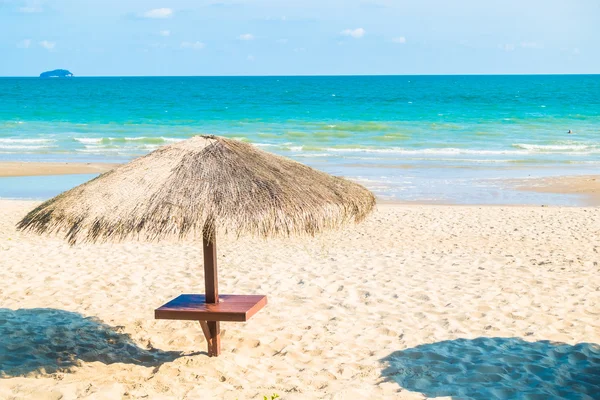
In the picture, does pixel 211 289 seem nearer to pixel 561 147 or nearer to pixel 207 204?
pixel 207 204

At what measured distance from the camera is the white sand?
495 cm

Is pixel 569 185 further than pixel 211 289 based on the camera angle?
Yes

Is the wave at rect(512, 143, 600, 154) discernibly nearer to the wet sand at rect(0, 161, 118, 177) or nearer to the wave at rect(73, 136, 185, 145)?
the wave at rect(73, 136, 185, 145)

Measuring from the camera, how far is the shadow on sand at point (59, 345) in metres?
5.28

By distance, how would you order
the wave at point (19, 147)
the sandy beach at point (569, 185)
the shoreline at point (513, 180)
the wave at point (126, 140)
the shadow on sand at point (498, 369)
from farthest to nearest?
the wave at point (126, 140), the wave at point (19, 147), the sandy beach at point (569, 185), the shoreline at point (513, 180), the shadow on sand at point (498, 369)

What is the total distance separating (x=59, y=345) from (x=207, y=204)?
2.11 metres

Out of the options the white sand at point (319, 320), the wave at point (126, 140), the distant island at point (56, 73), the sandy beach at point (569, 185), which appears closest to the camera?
the white sand at point (319, 320)

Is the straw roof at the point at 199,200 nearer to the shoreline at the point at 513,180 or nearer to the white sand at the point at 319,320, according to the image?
the white sand at the point at 319,320

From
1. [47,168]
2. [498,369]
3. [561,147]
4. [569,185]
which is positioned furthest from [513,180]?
[47,168]

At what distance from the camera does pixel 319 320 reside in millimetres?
6383

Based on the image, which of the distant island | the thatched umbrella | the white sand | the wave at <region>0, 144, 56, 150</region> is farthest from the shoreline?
the distant island

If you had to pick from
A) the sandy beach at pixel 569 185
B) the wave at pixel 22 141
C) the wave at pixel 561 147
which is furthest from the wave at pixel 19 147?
the wave at pixel 561 147

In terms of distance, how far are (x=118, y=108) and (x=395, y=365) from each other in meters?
45.4

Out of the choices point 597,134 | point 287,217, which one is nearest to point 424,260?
point 287,217
